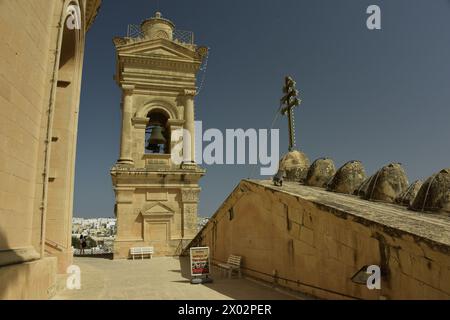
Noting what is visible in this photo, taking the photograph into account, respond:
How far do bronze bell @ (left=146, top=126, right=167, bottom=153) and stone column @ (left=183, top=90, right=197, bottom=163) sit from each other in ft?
4.62

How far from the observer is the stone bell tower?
18.9m

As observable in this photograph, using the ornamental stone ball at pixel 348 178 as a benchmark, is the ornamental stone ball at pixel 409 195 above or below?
below

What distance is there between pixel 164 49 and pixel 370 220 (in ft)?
60.8

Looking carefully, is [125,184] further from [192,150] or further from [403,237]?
[403,237]

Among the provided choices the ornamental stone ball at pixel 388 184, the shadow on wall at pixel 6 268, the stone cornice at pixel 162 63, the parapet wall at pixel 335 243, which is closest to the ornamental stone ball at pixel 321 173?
the ornamental stone ball at pixel 388 184

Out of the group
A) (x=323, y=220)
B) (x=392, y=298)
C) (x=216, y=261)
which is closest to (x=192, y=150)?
(x=216, y=261)

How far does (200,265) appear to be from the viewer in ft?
31.6

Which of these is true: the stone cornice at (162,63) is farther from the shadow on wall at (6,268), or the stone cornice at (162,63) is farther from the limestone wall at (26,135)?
the shadow on wall at (6,268)

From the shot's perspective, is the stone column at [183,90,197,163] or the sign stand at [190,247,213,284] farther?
the stone column at [183,90,197,163]

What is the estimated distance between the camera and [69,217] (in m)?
10.5

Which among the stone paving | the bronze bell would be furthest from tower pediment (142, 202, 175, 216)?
the stone paving

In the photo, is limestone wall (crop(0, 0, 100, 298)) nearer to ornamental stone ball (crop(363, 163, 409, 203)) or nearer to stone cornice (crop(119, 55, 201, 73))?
ornamental stone ball (crop(363, 163, 409, 203))

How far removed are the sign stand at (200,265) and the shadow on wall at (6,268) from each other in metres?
4.77

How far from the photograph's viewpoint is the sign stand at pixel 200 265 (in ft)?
31.2
